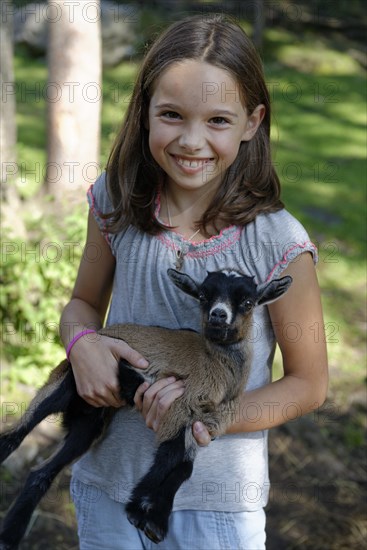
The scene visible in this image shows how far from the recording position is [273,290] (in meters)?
2.09

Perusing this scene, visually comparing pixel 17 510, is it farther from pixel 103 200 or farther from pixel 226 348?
pixel 103 200

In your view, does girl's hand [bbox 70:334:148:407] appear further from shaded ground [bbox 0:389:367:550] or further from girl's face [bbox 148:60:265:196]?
shaded ground [bbox 0:389:367:550]

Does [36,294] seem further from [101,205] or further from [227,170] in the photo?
[227,170]

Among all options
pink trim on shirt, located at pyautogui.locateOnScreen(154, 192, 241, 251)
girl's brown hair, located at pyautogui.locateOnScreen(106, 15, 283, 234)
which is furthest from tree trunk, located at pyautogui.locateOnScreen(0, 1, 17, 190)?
pink trim on shirt, located at pyautogui.locateOnScreen(154, 192, 241, 251)

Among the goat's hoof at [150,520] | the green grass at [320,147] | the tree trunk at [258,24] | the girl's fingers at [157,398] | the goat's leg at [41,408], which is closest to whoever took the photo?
the goat's hoof at [150,520]

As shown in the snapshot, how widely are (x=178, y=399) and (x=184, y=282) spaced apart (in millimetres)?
337

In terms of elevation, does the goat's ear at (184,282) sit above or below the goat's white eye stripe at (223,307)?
above

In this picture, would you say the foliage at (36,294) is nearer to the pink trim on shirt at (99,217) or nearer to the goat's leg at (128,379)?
the pink trim on shirt at (99,217)

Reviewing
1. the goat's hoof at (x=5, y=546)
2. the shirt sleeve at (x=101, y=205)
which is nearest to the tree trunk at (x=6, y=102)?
the shirt sleeve at (x=101, y=205)

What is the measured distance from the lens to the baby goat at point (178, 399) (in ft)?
6.57

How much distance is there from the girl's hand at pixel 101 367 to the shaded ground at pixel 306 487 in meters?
1.61

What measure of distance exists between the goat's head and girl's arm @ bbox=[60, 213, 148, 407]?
251mm

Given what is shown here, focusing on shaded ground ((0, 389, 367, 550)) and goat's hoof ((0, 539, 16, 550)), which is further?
shaded ground ((0, 389, 367, 550))

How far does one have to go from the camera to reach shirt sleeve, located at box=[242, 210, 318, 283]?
7.01ft
